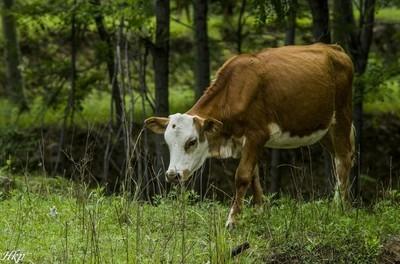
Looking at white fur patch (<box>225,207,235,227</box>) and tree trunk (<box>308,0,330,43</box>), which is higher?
tree trunk (<box>308,0,330,43</box>)

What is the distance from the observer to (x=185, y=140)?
32.1ft

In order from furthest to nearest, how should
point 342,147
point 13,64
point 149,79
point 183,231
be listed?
point 149,79, point 13,64, point 342,147, point 183,231

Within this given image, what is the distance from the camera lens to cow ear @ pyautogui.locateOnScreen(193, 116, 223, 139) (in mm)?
9875

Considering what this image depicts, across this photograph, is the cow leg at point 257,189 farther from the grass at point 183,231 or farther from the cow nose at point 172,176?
the cow nose at point 172,176

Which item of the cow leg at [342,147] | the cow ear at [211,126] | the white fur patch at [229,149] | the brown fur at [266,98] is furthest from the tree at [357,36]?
the cow ear at [211,126]

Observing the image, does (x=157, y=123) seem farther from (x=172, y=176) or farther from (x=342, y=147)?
(x=342, y=147)

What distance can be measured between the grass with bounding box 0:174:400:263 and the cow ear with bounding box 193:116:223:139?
0.81 meters

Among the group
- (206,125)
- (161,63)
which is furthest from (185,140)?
(161,63)

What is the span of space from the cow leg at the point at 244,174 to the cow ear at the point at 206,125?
39cm

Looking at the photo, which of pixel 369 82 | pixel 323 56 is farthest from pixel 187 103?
pixel 323 56

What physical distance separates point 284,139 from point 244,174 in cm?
90

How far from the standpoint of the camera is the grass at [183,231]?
7926 millimetres

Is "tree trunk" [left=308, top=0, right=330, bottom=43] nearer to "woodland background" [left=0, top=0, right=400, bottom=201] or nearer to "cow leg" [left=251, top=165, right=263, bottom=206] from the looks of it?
"woodland background" [left=0, top=0, right=400, bottom=201]

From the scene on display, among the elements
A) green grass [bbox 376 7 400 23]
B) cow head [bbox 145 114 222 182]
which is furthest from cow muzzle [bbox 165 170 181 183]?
green grass [bbox 376 7 400 23]
